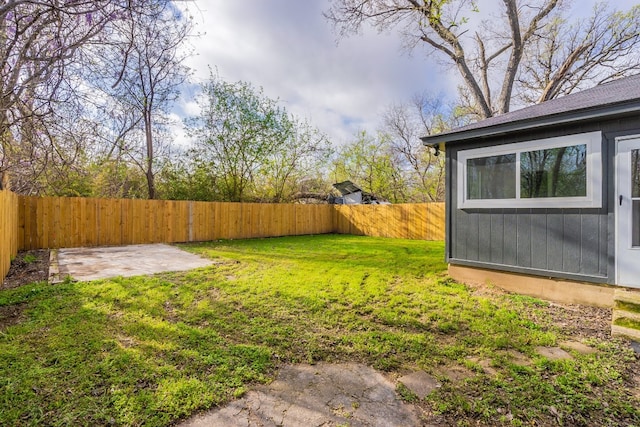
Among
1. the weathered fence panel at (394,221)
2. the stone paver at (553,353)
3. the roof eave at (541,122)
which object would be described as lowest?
the stone paver at (553,353)

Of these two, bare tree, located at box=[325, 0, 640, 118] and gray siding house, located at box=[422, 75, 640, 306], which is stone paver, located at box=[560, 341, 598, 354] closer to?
gray siding house, located at box=[422, 75, 640, 306]

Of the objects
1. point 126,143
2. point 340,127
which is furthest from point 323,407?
point 340,127

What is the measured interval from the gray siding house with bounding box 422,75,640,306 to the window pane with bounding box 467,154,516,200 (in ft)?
0.04

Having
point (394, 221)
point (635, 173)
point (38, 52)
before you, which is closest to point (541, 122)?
point (635, 173)

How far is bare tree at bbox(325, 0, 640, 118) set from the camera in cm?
863

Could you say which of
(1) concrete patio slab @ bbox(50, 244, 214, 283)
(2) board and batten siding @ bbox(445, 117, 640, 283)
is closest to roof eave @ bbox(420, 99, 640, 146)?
(2) board and batten siding @ bbox(445, 117, 640, 283)

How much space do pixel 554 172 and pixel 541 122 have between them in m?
0.62

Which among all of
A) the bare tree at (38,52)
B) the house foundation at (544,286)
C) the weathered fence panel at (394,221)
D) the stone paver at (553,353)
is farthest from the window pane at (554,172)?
the weathered fence panel at (394,221)

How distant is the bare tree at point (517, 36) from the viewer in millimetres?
8633

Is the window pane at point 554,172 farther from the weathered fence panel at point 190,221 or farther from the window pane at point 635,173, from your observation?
the weathered fence panel at point 190,221

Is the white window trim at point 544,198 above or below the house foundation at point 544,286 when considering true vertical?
above

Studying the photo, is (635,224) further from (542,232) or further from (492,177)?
(492,177)

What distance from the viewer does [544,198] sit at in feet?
11.3

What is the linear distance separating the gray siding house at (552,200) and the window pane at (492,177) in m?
0.01
